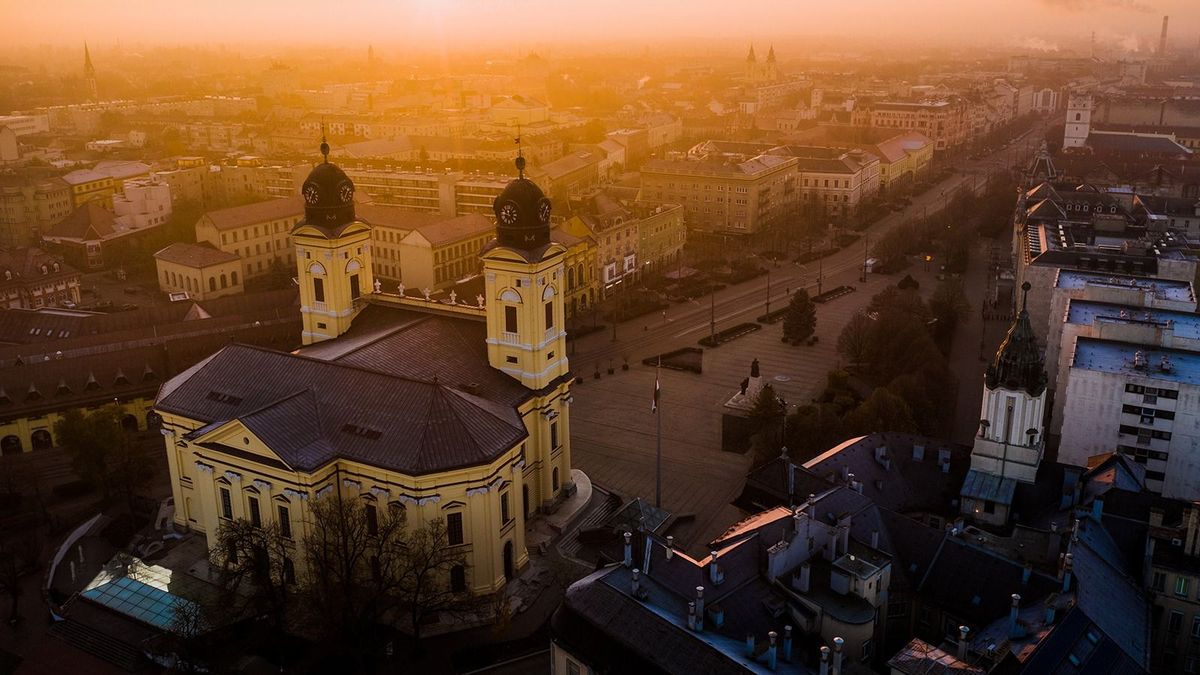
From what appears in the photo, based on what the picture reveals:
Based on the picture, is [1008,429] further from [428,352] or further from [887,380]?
[428,352]

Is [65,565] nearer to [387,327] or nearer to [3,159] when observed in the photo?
[387,327]

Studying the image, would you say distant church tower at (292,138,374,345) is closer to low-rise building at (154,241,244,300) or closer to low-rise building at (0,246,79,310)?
low-rise building at (0,246,79,310)

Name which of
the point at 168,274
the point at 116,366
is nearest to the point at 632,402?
the point at 116,366

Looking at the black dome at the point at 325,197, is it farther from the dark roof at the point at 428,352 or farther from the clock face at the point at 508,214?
the clock face at the point at 508,214

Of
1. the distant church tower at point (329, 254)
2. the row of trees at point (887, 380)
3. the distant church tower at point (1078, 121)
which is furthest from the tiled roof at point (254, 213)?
the distant church tower at point (1078, 121)

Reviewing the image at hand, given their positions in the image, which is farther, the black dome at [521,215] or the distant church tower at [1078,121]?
the distant church tower at [1078,121]
